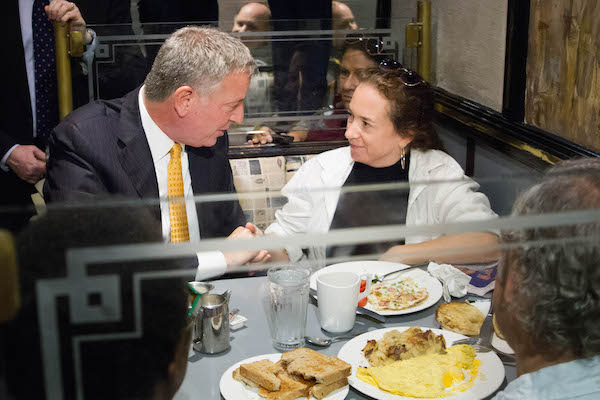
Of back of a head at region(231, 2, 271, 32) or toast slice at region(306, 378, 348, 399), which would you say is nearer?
toast slice at region(306, 378, 348, 399)

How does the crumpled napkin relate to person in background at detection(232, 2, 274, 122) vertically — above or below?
below

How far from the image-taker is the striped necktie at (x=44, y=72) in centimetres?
313

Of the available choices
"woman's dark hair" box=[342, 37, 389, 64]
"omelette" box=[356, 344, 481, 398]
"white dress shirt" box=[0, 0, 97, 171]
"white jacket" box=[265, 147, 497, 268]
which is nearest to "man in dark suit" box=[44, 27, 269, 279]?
"white jacket" box=[265, 147, 497, 268]

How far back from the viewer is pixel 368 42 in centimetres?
357

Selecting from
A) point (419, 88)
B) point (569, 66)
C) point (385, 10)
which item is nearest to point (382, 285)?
point (419, 88)

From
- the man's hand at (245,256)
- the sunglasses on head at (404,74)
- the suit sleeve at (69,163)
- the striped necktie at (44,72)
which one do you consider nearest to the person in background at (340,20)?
the sunglasses on head at (404,74)

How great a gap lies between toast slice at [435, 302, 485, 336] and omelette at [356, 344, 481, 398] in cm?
10

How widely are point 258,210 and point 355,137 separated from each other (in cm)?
133

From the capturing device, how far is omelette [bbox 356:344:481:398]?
1.16 metres

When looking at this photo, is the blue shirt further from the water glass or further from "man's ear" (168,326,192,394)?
the water glass

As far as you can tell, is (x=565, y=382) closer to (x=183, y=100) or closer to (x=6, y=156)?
(x=183, y=100)

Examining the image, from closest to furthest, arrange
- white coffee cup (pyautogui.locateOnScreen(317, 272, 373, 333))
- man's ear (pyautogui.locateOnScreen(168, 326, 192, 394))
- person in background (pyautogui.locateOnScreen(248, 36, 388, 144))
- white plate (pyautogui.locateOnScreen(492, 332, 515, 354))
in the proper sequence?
man's ear (pyautogui.locateOnScreen(168, 326, 192, 394)) < white plate (pyautogui.locateOnScreen(492, 332, 515, 354)) < white coffee cup (pyautogui.locateOnScreen(317, 272, 373, 333)) < person in background (pyautogui.locateOnScreen(248, 36, 388, 144))

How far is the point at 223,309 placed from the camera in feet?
4.68

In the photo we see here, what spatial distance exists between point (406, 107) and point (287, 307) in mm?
1191
